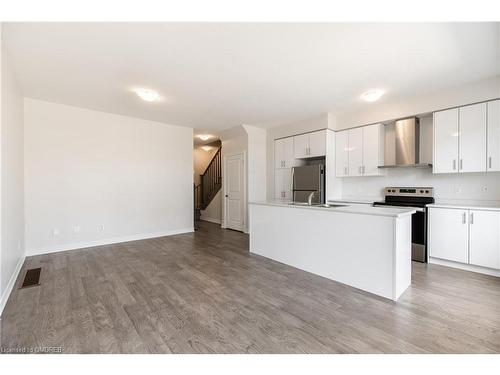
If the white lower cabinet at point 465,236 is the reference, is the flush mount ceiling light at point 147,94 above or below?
above

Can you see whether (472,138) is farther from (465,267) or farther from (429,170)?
(465,267)

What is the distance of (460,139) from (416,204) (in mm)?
1113

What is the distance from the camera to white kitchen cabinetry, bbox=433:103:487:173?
3193 mm

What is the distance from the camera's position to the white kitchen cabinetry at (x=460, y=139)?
10.5 ft

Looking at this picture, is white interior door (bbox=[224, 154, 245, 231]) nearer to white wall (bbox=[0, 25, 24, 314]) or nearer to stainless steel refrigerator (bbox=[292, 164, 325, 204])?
stainless steel refrigerator (bbox=[292, 164, 325, 204])

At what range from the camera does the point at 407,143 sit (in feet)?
12.9

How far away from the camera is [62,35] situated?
7.02 ft

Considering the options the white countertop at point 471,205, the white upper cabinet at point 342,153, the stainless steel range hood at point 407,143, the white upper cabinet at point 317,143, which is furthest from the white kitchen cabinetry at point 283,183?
the white countertop at point 471,205

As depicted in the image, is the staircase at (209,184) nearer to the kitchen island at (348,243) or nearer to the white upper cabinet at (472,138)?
the kitchen island at (348,243)

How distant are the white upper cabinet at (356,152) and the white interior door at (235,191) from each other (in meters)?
2.59

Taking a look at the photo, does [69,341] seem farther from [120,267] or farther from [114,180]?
[114,180]

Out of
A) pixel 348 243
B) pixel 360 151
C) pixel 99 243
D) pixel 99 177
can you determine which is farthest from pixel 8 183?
pixel 360 151

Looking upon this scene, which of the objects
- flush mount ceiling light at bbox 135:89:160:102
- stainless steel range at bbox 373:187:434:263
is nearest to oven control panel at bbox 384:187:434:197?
stainless steel range at bbox 373:187:434:263

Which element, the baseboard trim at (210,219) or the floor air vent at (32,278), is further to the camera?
the baseboard trim at (210,219)
